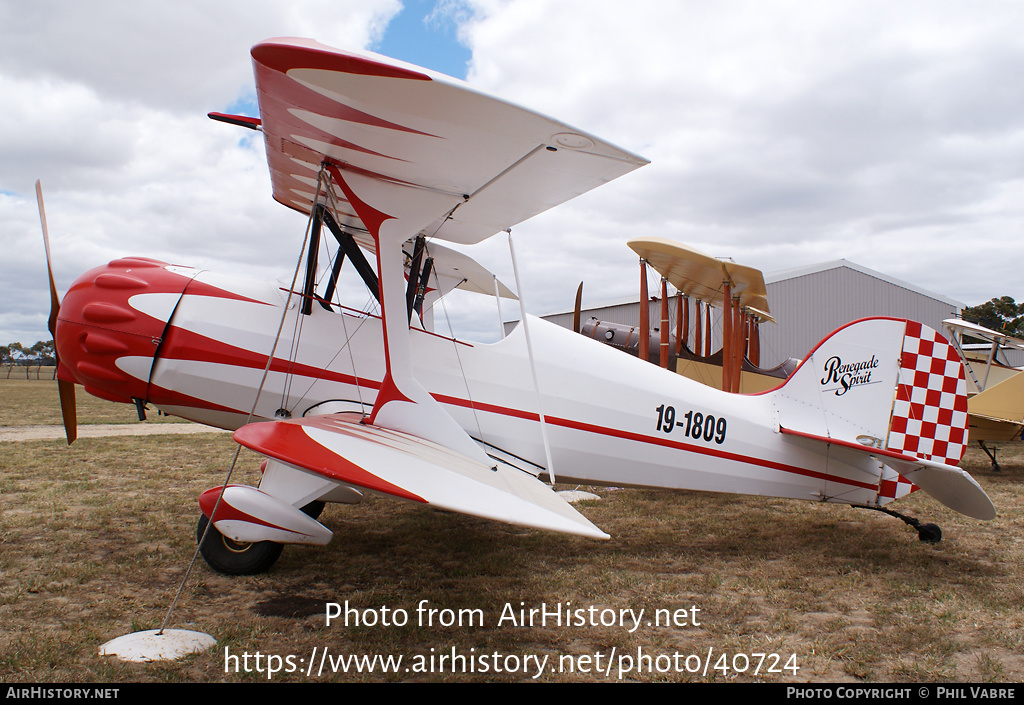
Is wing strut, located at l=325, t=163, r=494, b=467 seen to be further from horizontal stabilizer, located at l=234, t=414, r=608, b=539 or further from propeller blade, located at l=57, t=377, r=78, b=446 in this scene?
propeller blade, located at l=57, t=377, r=78, b=446

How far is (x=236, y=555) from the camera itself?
11.9 feet

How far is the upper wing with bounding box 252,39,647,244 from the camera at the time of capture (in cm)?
247

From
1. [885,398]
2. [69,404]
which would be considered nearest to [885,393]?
[885,398]

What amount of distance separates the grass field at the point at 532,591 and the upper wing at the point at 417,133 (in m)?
2.41

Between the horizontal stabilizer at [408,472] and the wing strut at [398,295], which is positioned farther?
the wing strut at [398,295]

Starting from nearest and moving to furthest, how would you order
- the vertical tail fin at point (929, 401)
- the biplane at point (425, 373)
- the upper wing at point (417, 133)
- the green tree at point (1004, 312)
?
the upper wing at point (417, 133) → the biplane at point (425, 373) → the vertical tail fin at point (929, 401) → the green tree at point (1004, 312)

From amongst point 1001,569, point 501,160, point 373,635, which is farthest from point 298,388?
point 1001,569

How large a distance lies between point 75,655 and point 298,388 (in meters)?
1.88

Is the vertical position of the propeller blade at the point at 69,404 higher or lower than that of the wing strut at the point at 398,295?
lower

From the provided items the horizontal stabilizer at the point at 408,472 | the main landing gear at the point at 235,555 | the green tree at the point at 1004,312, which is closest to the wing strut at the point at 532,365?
the horizontal stabilizer at the point at 408,472

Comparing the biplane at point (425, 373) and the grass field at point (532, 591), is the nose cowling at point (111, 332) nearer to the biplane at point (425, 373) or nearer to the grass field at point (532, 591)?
the biplane at point (425, 373)

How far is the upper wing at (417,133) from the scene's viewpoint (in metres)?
2.47

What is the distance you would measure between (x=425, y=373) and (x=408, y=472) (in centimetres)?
161

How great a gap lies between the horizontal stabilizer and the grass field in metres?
0.80
